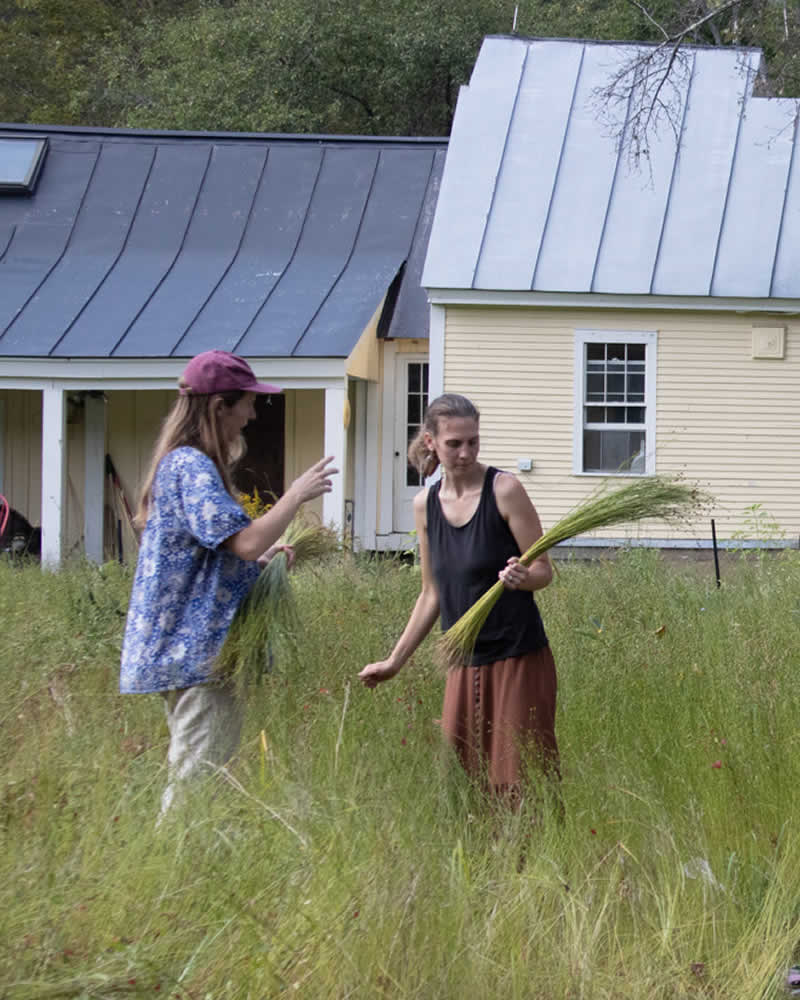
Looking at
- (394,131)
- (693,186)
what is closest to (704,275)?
(693,186)

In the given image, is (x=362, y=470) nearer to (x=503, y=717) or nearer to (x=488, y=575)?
(x=488, y=575)

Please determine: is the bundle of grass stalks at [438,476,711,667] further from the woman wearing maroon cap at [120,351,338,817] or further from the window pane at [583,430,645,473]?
the window pane at [583,430,645,473]

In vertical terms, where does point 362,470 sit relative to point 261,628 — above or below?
above

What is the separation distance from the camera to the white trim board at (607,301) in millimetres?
14070

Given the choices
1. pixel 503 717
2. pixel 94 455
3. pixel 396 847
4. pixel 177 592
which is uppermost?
pixel 94 455

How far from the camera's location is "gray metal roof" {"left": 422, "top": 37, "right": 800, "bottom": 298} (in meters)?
14.2

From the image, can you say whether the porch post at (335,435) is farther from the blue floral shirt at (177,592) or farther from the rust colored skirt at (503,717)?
the blue floral shirt at (177,592)

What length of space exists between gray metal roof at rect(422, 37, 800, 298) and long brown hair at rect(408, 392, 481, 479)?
1005 cm

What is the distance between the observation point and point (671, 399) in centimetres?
1442

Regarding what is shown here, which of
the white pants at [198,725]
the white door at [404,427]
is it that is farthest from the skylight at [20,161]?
the white pants at [198,725]

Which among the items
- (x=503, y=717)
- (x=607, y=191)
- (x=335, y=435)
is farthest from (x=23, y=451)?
(x=503, y=717)

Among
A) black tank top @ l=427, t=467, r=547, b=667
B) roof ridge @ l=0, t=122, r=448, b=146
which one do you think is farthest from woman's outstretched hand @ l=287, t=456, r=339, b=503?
roof ridge @ l=0, t=122, r=448, b=146

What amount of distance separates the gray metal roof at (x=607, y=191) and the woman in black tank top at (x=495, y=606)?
10.1 meters

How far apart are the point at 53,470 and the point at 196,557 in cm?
1137
